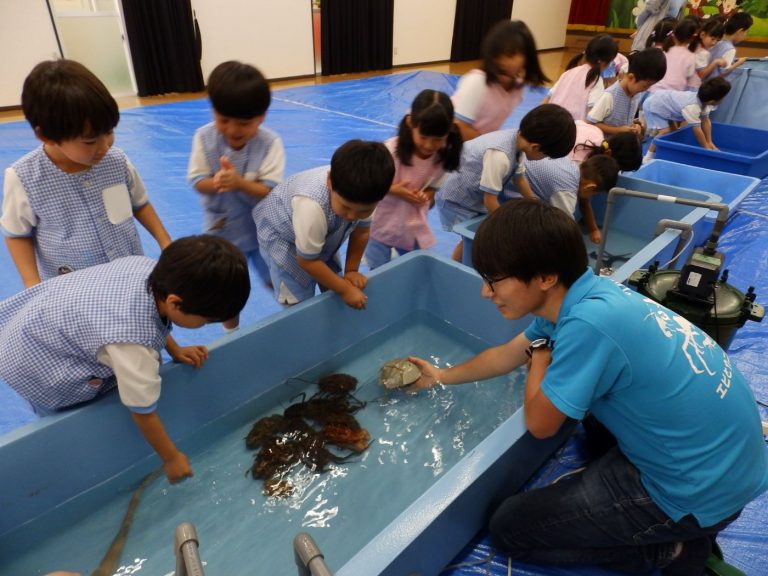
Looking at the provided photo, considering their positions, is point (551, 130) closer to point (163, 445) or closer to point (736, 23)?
point (163, 445)

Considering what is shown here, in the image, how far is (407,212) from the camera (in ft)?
6.96

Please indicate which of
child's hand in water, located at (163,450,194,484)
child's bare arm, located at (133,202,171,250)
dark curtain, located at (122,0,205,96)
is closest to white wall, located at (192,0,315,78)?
dark curtain, located at (122,0,205,96)

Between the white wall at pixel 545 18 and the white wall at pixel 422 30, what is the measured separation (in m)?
2.07

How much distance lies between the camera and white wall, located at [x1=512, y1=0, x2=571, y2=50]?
34.2 feet

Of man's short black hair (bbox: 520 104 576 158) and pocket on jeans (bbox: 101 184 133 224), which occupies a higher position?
man's short black hair (bbox: 520 104 576 158)

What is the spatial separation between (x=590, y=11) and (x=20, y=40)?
35.9 ft

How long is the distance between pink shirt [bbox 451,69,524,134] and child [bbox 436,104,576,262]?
21cm

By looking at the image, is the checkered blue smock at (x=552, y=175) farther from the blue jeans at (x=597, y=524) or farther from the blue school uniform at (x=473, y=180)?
the blue jeans at (x=597, y=524)

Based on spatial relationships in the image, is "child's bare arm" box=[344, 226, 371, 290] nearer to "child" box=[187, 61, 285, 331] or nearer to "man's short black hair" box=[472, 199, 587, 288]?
"child" box=[187, 61, 285, 331]

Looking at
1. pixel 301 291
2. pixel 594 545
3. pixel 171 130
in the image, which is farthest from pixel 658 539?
pixel 171 130

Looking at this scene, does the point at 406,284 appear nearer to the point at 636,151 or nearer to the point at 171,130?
the point at 636,151

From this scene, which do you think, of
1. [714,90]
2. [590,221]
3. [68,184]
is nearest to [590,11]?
[714,90]

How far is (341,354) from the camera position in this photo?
198cm

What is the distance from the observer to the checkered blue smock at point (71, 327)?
114 cm
